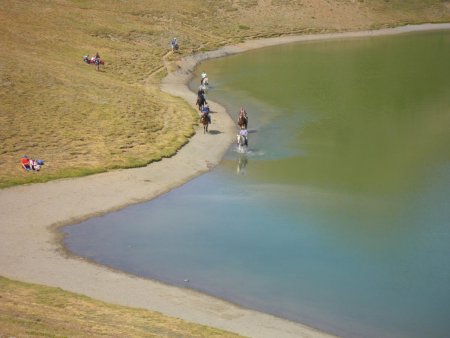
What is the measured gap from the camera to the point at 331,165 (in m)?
50.4

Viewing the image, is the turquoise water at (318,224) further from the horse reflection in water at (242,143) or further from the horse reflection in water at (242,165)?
the horse reflection in water at (242,143)

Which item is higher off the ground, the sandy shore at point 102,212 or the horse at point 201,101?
the horse at point 201,101

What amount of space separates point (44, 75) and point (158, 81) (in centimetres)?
1572

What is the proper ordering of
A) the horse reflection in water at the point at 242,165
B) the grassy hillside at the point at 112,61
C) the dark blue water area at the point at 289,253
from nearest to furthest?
the dark blue water area at the point at 289,253 → the horse reflection in water at the point at 242,165 → the grassy hillside at the point at 112,61

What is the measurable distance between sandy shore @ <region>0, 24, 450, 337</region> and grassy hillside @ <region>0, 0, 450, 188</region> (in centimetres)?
189

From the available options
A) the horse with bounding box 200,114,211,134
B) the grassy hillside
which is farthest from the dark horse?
the horse with bounding box 200,114,211,134

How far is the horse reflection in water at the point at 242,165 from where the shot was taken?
1941 inches

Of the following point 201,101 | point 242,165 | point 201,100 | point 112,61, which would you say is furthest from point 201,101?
point 112,61

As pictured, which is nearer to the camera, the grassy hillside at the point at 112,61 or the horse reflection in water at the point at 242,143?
the grassy hillside at the point at 112,61

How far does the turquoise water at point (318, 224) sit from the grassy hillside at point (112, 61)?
7884 millimetres

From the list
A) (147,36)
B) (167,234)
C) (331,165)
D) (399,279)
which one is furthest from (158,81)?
(399,279)

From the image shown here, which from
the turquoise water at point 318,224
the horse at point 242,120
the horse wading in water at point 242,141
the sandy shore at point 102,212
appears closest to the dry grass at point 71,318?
the sandy shore at point 102,212

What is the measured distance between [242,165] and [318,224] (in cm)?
1264

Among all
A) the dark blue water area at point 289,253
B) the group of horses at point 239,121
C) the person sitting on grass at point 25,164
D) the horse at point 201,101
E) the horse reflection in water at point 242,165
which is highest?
the horse at point 201,101
